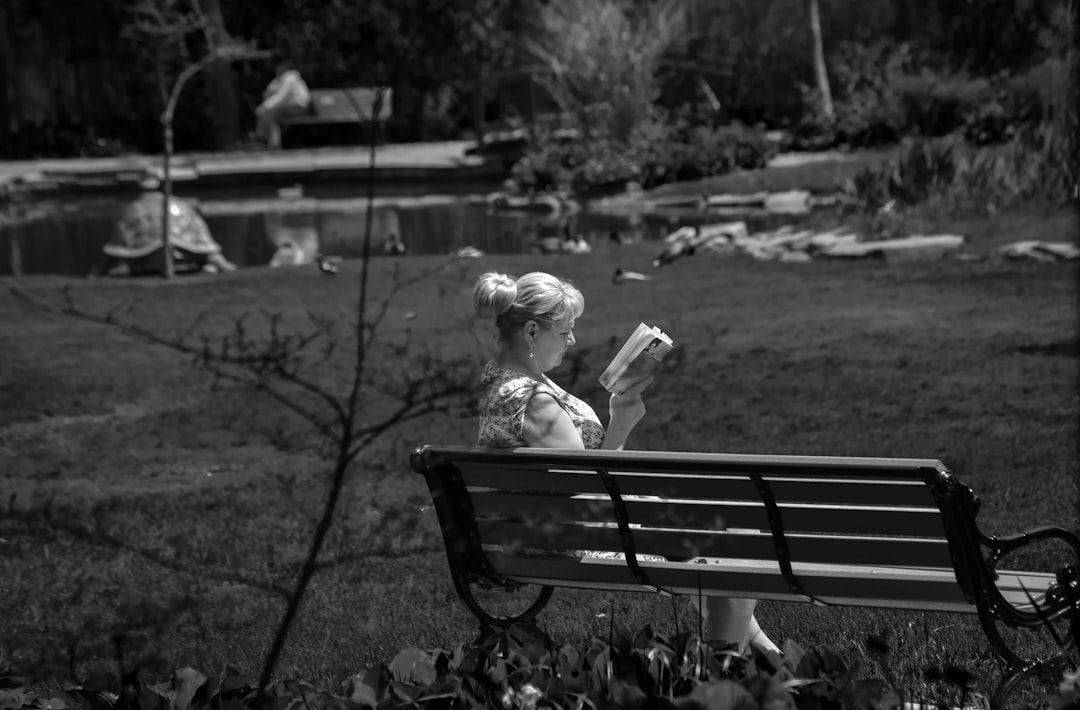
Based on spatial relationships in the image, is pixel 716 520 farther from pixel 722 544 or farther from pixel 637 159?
pixel 637 159

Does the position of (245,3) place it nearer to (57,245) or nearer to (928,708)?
(57,245)

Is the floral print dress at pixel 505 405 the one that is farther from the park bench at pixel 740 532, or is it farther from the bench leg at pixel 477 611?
the bench leg at pixel 477 611

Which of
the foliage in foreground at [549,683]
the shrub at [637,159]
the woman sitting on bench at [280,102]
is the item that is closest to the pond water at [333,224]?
the shrub at [637,159]

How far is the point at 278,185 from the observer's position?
102 feet

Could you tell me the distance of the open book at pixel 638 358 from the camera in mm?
3580

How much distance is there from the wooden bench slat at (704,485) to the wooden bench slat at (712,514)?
0.09 ft

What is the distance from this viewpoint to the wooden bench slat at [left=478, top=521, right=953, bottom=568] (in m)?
3.26

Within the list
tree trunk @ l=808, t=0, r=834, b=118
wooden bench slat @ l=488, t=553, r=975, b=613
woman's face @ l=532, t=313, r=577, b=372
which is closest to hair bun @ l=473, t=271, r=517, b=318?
woman's face @ l=532, t=313, r=577, b=372

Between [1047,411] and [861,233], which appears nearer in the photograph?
[1047,411]

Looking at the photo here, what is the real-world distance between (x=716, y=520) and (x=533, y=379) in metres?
0.71

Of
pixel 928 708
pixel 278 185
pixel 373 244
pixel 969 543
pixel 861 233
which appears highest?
pixel 969 543

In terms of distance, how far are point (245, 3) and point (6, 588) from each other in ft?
111

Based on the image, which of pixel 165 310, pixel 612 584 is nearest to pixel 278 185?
pixel 165 310

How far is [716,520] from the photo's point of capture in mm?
3387
